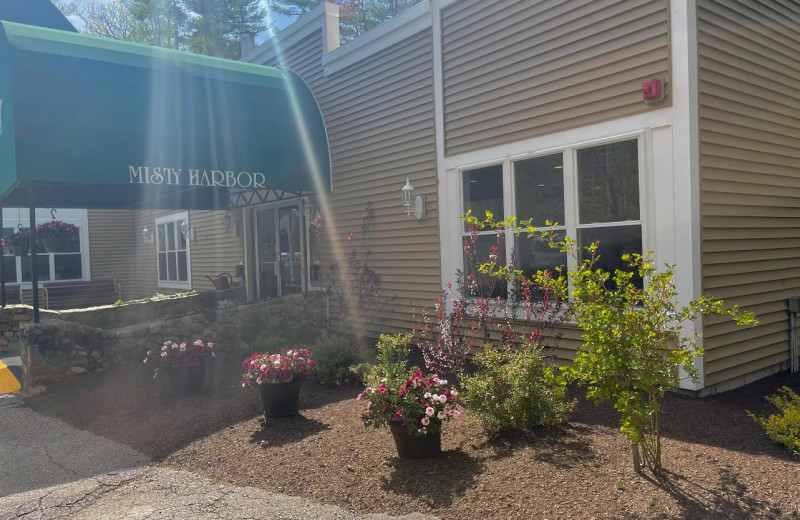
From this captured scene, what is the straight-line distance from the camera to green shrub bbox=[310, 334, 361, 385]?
6895 mm

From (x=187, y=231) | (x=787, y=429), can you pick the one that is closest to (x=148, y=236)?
(x=187, y=231)

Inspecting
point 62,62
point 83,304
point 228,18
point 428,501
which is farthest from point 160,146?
point 228,18

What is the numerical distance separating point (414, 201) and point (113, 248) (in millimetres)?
15237

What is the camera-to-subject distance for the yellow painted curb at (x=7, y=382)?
778 centimetres

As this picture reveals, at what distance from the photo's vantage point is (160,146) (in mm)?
8352

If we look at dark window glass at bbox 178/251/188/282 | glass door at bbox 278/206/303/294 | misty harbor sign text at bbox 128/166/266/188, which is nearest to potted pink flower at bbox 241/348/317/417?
misty harbor sign text at bbox 128/166/266/188

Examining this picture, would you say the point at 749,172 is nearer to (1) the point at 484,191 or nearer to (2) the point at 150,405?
(1) the point at 484,191

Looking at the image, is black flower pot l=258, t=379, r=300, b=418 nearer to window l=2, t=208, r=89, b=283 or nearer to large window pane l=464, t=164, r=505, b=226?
large window pane l=464, t=164, r=505, b=226

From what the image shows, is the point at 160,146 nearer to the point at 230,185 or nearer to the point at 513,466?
the point at 230,185

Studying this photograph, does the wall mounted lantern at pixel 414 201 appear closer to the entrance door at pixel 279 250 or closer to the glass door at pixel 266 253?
the entrance door at pixel 279 250

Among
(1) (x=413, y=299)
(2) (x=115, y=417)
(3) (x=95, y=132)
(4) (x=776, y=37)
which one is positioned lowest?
(2) (x=115, y=417)

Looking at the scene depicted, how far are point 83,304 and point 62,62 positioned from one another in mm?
13248

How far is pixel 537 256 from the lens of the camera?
6.74m

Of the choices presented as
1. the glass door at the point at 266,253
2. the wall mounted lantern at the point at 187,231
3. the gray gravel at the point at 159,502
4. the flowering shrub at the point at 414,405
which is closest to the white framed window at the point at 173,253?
the wall mounted lantern at the point at 187,231
